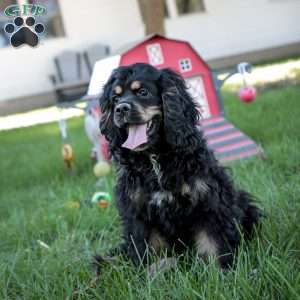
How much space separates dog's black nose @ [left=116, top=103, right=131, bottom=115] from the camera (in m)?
2.88

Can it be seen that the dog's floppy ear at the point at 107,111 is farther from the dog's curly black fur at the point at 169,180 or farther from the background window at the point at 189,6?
the background window at the point at 189,6

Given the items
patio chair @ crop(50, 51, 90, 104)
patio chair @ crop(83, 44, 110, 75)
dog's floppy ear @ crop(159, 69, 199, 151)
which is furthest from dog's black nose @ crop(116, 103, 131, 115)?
patio chair @ crop(83, 44, 110, 75)

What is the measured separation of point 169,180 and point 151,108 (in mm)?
437

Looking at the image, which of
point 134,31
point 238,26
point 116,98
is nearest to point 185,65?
point 116,98

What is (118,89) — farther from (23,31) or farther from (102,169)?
(102,169)

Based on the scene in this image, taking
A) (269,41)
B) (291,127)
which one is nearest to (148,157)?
(291,127)

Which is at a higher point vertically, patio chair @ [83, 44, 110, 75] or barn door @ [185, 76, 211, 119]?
barn door @ [185, 76, 211, 119]

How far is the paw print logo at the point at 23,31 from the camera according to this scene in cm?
258

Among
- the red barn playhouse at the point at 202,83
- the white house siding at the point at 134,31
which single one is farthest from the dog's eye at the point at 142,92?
the white house siding at the point at 134,31

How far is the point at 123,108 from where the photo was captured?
9.52 ft

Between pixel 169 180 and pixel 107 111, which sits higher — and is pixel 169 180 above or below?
below

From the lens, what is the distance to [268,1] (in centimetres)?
1808

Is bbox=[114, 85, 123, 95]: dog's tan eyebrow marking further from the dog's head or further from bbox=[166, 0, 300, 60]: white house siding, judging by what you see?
bbox=[166, 0, 300, 60]: white house siding

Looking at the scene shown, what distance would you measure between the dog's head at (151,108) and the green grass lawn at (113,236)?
715 mm
